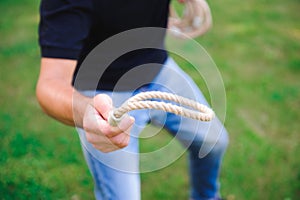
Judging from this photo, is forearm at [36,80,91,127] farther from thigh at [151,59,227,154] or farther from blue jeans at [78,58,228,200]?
thigh at [151,59,227,154]

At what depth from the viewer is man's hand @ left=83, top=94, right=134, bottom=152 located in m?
0.91

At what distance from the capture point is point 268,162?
2.39m

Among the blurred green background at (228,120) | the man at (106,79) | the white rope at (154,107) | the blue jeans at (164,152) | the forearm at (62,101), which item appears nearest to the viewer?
the white rope at (154,107)

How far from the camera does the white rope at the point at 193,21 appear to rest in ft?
6.08

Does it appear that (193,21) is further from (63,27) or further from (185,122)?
(63,27)

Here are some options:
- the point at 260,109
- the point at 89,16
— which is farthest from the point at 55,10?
the point at 260,109

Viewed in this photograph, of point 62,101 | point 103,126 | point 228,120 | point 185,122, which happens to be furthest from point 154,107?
point 228,120

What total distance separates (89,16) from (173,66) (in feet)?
1.48

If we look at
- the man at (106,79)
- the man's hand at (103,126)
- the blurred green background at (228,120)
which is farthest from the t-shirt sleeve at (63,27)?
the blurred green background at (228,120)

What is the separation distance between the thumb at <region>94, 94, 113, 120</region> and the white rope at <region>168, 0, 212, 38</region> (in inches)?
36.8

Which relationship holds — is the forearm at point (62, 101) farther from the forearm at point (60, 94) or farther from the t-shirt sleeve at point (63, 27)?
the t-shirt sleeve at point (63, 27)

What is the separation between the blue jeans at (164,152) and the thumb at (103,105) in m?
0.38

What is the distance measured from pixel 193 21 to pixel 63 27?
0.79 m

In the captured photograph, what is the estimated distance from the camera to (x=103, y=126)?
0.91 meters
